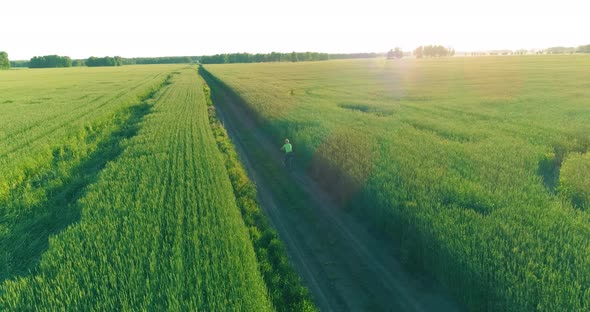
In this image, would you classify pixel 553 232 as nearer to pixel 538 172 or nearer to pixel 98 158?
pixel 538 172

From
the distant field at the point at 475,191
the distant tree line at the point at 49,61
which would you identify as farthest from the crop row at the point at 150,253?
the distant tree line at the point at 49,61

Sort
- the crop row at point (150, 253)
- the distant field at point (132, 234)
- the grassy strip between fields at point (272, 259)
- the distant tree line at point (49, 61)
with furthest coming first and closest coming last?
the distant tree line at point (49, 61) < the grassy strip between fields at point (272, 259) < the distant field at point (132, 234) < the crop row at point (150, 253)

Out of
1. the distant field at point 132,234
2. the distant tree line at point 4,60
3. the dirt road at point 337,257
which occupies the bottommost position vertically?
the dirt road at point 337,257

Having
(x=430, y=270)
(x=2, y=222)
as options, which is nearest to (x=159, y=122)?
(x=2, y=222)

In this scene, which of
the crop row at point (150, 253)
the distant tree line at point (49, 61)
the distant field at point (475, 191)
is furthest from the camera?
the distant tree line at point (49, 61)

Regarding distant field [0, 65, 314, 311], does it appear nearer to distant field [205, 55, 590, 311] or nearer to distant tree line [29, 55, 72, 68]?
distant field [205, 55, 590, 311]

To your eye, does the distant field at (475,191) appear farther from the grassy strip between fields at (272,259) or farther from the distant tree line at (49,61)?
the distant tree line at (49,61)
